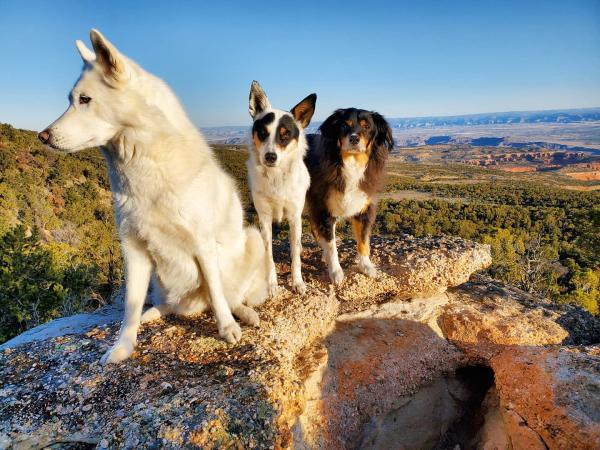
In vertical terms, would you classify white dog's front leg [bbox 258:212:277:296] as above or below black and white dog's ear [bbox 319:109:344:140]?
below

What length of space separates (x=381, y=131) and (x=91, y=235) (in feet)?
96.4

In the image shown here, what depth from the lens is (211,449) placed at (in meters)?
2.71

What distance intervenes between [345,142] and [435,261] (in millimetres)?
2670

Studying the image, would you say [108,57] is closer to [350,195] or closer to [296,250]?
[296,250]

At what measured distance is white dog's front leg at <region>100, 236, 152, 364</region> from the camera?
3441mm

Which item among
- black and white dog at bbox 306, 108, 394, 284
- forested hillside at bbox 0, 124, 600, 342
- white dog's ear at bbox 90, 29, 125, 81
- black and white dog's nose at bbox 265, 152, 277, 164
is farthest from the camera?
forested hillside at bbox 0, 124, 600, 342

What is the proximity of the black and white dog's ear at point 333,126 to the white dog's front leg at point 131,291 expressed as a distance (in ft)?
10.2

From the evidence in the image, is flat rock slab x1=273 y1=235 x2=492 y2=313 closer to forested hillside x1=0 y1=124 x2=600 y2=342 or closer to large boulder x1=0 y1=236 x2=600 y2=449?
large boulder x1=0 y1=236 x2=600 y2=449

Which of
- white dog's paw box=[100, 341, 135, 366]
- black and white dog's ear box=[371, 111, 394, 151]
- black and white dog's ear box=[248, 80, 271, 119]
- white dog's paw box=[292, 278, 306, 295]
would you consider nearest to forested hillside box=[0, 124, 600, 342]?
black and white dog's ear box=[371, 111, 394, 151]

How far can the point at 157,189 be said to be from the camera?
311 centimetres

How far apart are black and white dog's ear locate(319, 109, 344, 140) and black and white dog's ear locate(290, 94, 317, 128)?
2.39 ft

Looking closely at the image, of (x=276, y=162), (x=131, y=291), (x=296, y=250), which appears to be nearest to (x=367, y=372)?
(x=296, y=250)

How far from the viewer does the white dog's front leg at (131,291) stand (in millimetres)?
3441

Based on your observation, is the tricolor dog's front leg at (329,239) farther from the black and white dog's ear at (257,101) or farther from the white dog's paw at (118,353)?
the white dog's paw at (118,353)
